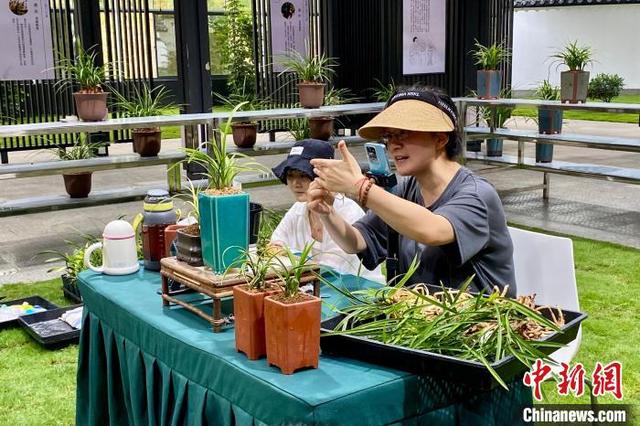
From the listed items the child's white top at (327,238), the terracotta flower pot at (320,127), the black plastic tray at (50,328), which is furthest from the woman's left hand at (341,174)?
the terracotta flower pot at (320,127)

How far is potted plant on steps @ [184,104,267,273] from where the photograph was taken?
2014 millimetres

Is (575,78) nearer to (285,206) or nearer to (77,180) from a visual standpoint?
(285,206)

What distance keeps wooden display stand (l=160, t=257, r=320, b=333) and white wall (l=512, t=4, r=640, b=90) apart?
21489mm

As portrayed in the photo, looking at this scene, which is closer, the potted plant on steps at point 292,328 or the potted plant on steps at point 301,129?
the potted plant on steps at point 292,328

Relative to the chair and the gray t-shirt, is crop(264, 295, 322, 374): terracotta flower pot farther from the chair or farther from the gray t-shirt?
the chair

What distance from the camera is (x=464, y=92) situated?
10211 millimetres

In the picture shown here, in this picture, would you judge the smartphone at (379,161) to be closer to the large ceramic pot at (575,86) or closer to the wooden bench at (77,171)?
the wooden bench at (77,171)

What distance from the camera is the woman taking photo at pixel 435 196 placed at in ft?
6.63

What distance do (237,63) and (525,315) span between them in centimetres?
896

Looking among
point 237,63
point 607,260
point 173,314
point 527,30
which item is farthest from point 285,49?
point 527,30

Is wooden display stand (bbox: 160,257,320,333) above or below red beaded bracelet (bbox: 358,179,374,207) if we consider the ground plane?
below

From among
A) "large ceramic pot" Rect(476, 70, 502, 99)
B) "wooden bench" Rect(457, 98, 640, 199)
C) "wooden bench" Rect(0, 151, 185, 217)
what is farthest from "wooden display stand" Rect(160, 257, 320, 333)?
"large ceramic pot" Rect(476, 70, 502, 99)

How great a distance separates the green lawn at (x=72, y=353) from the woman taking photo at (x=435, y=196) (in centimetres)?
96

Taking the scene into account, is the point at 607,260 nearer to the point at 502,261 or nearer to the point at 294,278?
the point at 502,261
